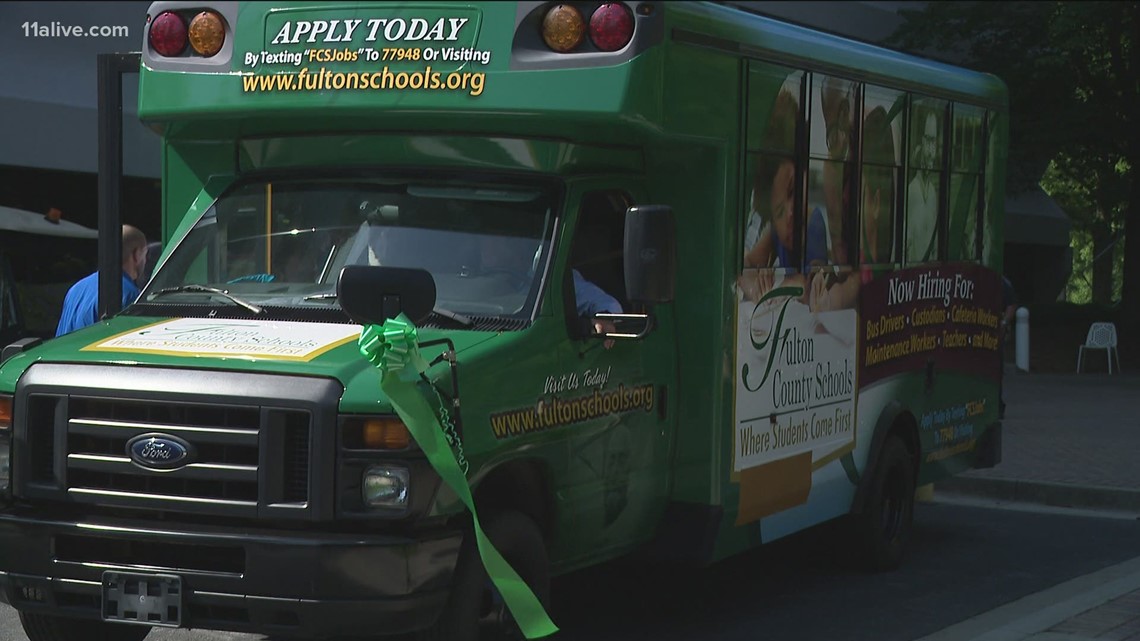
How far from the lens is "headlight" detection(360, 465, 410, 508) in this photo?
582 cm

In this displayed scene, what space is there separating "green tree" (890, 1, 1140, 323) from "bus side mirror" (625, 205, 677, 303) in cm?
2133

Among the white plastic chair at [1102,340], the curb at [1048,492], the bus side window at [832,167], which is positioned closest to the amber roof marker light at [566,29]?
the bus side window at [832,167]

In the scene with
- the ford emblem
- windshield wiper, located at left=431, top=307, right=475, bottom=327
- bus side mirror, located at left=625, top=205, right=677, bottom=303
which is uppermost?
bus side mirror, located at left=625, top=205, right=677, bottom=303

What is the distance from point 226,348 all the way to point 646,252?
1.61 m

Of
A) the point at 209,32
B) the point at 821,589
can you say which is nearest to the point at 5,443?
the point at 209,32

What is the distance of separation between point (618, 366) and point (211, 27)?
219 cm

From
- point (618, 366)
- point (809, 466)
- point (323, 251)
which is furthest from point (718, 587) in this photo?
point (323, 251)

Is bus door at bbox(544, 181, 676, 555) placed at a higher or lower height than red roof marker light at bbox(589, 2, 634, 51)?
lower

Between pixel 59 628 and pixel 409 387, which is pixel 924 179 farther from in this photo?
pixel 59 628

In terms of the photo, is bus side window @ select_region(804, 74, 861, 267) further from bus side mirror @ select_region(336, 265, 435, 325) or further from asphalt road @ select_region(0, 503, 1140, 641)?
bus side mirror @ select_region(336, 265, 435, 325)

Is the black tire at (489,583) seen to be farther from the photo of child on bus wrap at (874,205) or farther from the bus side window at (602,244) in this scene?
the photo of child on bus wrap at (874,205)

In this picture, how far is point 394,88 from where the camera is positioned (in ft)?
22.6

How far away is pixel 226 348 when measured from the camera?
6.11 metres

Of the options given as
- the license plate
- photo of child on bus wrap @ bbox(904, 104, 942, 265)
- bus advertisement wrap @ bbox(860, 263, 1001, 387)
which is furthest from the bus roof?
photo of child on bus wrap @ bbox(904, 104, 942, 265)
